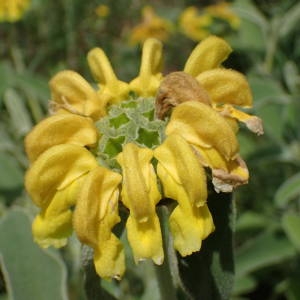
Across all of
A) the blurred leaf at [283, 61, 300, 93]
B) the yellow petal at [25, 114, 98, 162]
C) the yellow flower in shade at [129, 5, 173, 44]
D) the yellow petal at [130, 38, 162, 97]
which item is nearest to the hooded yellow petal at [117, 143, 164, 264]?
the yellow petal at [25, 114, 98, 162]

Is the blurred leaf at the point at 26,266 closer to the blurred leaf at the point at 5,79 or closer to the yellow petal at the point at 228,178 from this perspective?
the yellow petal at the point at 228,178

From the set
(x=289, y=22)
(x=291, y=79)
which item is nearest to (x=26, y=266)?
(x=291, y=79)

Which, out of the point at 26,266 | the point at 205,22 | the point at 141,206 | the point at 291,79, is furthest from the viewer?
the point at 205,22

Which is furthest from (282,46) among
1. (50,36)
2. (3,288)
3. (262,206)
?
(3,288)

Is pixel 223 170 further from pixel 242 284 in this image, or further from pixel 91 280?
pixel 242 284

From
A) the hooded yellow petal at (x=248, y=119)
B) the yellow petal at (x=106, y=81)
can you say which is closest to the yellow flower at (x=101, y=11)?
the yellow petal at (x=106, y=81)

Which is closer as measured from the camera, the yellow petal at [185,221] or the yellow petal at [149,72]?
the yellow petal at [185,221]

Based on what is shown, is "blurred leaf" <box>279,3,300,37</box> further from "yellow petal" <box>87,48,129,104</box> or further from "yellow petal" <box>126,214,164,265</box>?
"yellow petal" <box>126,214,164,265</box>
